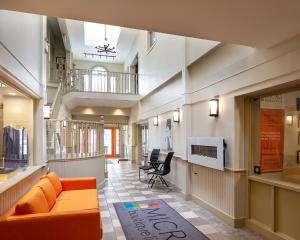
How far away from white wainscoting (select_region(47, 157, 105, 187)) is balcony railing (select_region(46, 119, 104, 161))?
0.11 metres

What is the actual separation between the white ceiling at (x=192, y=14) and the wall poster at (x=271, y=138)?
1.20 m

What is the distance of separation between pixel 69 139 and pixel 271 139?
439cm

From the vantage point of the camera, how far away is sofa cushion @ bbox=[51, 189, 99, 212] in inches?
125

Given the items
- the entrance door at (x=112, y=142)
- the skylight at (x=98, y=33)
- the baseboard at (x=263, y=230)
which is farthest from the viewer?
the entrance door at (x=112, y=142)

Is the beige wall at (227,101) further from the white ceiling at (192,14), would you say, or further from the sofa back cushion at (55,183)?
the sofa back cushion at (55,183)

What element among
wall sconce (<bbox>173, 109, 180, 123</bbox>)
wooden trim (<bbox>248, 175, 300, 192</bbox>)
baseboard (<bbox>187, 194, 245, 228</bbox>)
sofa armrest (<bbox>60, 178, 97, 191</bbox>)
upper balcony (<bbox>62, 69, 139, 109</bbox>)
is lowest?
baseboard (<bbox>187, 194, 245, 228</bbox>)

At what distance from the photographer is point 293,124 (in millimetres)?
3213

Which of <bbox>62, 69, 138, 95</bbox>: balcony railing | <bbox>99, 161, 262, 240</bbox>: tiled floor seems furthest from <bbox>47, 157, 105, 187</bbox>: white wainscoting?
<bbox>62, 69, 138, 95</bbox>: balcony railing

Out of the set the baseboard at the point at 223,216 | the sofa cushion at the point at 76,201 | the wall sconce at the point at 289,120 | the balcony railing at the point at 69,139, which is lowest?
the baseboard at the point at 223,216

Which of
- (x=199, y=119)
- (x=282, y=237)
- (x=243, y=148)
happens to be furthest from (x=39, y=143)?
(x=282, y=237)

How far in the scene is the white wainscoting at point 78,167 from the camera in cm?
539

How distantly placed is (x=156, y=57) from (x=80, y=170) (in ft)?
13.8

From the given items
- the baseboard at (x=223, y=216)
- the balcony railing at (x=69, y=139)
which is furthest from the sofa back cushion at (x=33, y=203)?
the baseboard at (x=223, y=216)

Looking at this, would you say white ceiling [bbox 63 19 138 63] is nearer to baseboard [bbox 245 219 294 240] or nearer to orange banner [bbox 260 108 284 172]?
orange banner [bbox 260 108 284 172]
